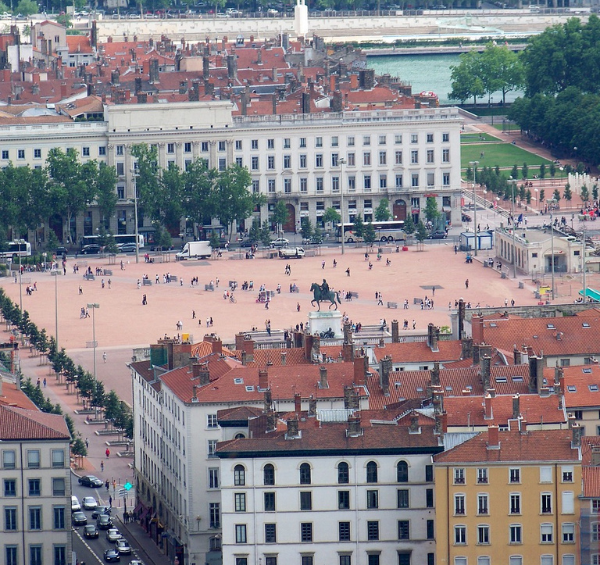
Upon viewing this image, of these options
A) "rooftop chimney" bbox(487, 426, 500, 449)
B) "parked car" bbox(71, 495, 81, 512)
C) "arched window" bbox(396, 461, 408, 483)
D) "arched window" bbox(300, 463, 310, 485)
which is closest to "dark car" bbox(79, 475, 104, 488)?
"parked car" bbox(71, 495, 81, 512)

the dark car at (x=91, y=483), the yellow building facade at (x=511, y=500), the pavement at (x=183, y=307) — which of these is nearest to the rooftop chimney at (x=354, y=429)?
the yellow building facade at (x=511, y=500)

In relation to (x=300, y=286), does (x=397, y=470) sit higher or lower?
higher

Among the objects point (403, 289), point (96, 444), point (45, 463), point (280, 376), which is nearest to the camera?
point (45, 463)

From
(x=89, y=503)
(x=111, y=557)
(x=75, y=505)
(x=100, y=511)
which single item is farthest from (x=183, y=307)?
(x=111, y=557)

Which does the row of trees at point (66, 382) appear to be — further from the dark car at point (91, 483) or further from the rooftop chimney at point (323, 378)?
the rooftop chimney at point (323, 378)

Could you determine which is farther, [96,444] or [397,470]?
[96,444]

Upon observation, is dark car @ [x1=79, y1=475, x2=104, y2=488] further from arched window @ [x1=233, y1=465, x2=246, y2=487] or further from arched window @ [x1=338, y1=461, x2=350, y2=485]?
arched window @ [x1=338, y1=461, x2=350, y2=485]

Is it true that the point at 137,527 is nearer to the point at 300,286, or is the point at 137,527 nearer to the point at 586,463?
the point at 586,463

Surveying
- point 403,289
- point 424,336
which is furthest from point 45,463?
point 403,289
